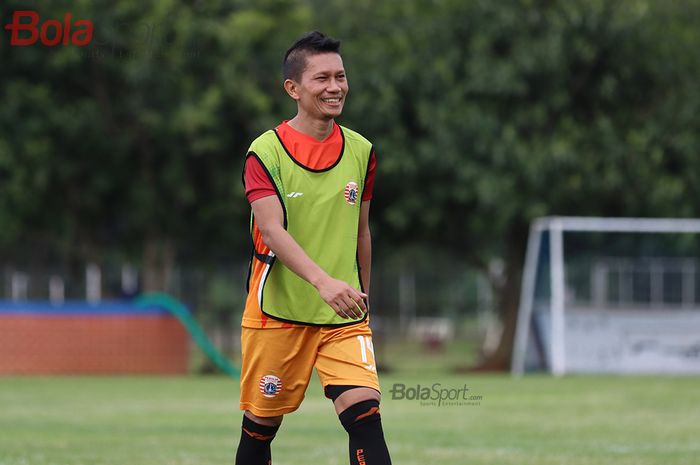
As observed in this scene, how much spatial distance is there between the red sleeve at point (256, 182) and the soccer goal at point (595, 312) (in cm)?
1931

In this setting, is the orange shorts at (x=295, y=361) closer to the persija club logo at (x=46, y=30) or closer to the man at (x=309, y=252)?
the man at (x=309, y=252)

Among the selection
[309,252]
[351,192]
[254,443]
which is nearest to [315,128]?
[351,192]

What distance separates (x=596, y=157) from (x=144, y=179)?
30.2 ft

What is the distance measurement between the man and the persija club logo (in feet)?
65.1

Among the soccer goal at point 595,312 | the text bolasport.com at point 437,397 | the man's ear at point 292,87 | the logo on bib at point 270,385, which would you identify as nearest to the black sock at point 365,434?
the logo on bib at point 270,385

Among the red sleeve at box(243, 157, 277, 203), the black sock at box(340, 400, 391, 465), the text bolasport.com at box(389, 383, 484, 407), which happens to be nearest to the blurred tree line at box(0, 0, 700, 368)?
the text bolasport.com at box(389, 383, 484, 407)

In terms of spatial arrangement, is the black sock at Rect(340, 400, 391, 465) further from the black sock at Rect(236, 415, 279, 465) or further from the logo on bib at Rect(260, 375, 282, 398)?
the black sock at Rect(236, 415, 279, 465)

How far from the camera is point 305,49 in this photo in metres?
6.49

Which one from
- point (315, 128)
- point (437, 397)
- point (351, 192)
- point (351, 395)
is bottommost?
point (437, 397)

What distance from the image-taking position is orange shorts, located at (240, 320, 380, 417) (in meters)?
6.40

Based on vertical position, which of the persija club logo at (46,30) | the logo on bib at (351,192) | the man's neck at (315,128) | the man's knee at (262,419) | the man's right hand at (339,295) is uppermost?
the persija club logo at (46,30)

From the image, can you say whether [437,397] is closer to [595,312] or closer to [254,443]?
[254,443]

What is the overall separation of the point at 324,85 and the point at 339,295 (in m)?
1.07

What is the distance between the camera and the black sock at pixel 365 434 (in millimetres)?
6180
